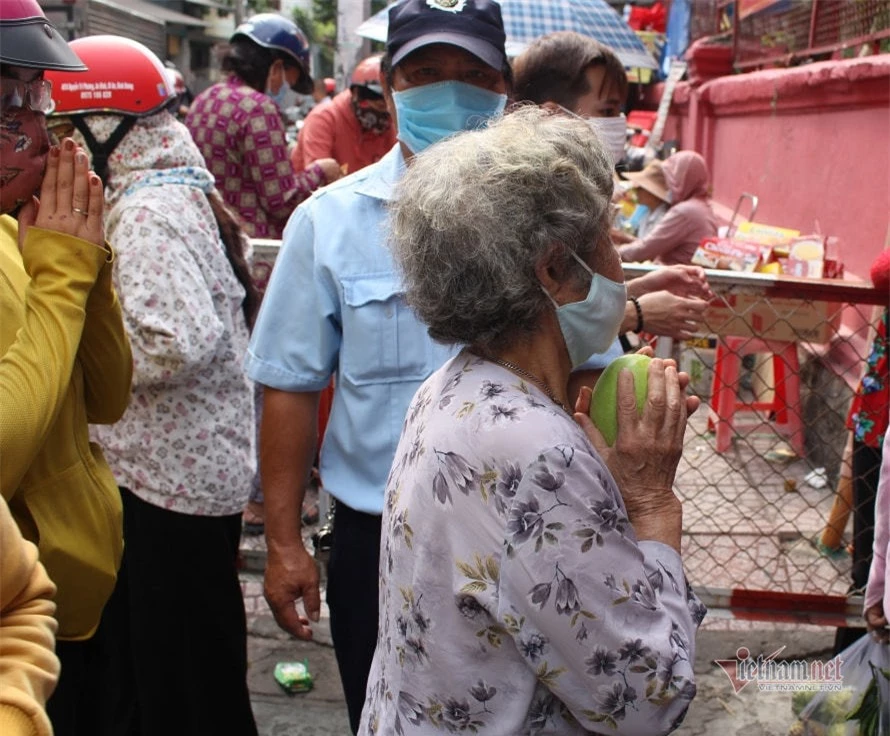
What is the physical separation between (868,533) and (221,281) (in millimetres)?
2621

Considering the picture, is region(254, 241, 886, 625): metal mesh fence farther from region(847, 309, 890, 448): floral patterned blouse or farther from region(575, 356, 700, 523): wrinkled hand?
region(575, 356, 700, 523): wrinkled hand

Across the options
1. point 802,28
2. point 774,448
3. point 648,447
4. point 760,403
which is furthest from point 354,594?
point 802,28

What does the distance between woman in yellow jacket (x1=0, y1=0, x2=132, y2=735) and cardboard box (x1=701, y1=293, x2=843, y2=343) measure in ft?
6.07

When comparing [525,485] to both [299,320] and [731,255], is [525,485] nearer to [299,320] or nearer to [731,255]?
[299,320]

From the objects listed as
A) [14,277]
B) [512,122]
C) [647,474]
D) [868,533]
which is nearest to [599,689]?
[647,474]

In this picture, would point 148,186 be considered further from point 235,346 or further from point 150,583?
point 150,583

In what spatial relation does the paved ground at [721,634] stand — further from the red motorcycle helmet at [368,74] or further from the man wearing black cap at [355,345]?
the red motorcycle helmet at [368,74]

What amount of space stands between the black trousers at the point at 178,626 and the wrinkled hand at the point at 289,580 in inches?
18.1

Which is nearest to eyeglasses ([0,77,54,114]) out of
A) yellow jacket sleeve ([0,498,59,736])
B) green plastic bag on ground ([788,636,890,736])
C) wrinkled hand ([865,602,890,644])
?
yellow jacket sleeve ([0,498,59,736])

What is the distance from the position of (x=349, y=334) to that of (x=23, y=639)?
1.21 metres

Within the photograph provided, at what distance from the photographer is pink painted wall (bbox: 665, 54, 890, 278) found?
5.89 metres

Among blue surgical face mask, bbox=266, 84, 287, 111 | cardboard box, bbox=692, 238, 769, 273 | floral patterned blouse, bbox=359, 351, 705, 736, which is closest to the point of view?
floral patterned blouse, bbox=359, 351, 705, 736

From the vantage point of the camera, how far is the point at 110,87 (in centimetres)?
269

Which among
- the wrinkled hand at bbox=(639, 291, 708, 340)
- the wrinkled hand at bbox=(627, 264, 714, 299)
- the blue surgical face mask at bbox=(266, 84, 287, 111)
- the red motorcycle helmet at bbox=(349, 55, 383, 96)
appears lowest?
the wrinkled hand at bbox=(639, 291, 708, 340)
